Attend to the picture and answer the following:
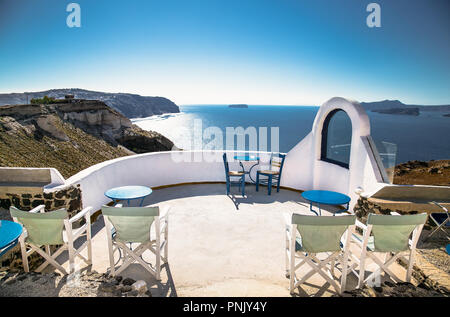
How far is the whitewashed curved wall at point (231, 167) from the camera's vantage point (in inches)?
189

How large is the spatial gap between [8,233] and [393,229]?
11.9 feet

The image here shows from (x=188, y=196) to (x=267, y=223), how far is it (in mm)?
2185

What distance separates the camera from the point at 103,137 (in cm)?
4888

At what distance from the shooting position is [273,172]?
249 inches

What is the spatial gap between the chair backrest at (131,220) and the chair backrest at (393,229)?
7.05 feet

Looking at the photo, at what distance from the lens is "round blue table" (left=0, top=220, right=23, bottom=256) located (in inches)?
87.0

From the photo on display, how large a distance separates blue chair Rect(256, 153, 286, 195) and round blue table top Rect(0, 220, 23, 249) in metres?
4.82

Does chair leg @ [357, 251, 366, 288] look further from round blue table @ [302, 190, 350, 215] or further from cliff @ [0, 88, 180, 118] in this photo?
cliff @ [0, 88, 180, 118]

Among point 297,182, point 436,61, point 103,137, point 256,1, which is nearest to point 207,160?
point 297,182

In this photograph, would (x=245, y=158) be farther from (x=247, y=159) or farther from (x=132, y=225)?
(x=132, y=225)

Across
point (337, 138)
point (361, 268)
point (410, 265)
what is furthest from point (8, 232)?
point (337, 138)

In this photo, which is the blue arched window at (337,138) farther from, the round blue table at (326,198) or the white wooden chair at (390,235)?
the white wooden chair at (390,235)

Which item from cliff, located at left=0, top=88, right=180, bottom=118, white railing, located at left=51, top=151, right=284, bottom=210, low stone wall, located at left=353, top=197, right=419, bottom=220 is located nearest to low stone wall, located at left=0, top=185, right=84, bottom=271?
white railing, located at left=51, top=151, right=284, bottom=210

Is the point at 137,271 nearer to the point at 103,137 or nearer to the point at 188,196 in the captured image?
the point at 188,196
